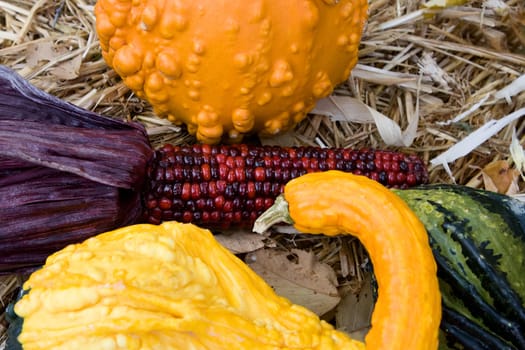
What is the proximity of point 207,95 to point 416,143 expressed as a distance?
0.85 m

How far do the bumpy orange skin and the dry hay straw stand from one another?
267 mm

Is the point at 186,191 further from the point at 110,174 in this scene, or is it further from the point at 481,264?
the point at 481,264

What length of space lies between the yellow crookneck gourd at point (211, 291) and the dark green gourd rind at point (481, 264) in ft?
0.53

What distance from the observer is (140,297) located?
1.42 m

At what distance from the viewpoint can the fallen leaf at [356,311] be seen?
1.96m

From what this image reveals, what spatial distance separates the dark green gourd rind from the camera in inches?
64.4

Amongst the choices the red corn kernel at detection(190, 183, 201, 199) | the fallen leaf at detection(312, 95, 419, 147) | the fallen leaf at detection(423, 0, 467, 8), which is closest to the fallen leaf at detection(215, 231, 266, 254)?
the red corn kernel at detection(190, 183, 201, 199)

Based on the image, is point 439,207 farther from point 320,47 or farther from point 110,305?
point 110,305

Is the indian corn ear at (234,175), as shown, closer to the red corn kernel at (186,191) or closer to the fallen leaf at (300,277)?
the red corn kernel at (186,191)

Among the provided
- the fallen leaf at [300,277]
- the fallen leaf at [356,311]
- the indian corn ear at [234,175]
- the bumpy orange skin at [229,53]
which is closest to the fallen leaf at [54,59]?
the bumpy orange skin at [229,53]

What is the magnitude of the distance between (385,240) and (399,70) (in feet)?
3.50

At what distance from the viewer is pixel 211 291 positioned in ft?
5.01

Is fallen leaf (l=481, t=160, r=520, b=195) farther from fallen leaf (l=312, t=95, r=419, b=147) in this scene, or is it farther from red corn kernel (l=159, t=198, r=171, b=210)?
red corn kernel (l=159, t=198, r=171, b=210)

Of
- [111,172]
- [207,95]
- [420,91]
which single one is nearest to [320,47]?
[207,95]
